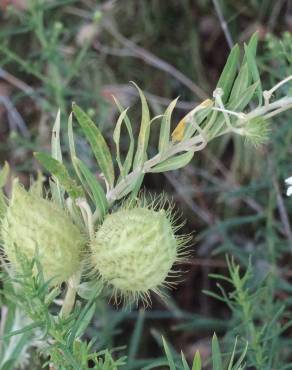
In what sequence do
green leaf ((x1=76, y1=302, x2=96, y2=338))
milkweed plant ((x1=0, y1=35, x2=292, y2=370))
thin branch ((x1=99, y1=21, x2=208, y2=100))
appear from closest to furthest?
milkweed plant ((x1=0, y1=35, x2=292, y2=370)), green leaf ((x1=76, y1=302, x2=96, y2=338)), thin branch ((x1=99, y1=21, x2=208, y2=100))

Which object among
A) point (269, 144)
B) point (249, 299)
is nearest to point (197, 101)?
point (269, 144)

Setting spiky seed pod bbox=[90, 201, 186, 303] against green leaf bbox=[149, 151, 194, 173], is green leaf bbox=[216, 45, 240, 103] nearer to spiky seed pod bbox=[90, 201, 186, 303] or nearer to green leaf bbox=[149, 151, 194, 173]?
green leaf bbox=[149, 151, 194, 173]

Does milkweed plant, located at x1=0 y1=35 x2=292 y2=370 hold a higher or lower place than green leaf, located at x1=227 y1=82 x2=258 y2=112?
lower

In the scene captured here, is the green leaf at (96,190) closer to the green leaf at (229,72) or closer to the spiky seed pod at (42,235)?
the spiky seed pod at (42,235)

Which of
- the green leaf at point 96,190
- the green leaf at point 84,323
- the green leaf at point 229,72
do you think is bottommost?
the green leaf at point 84,323

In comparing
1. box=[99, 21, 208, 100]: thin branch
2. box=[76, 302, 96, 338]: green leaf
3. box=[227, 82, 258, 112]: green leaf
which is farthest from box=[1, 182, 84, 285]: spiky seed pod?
box=[99, 21, 208, 100]: thin branch

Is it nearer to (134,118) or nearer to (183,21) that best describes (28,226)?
(134,118)

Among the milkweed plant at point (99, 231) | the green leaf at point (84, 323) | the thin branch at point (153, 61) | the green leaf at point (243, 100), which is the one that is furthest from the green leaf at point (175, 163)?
the thin branch at point (153, 61)
